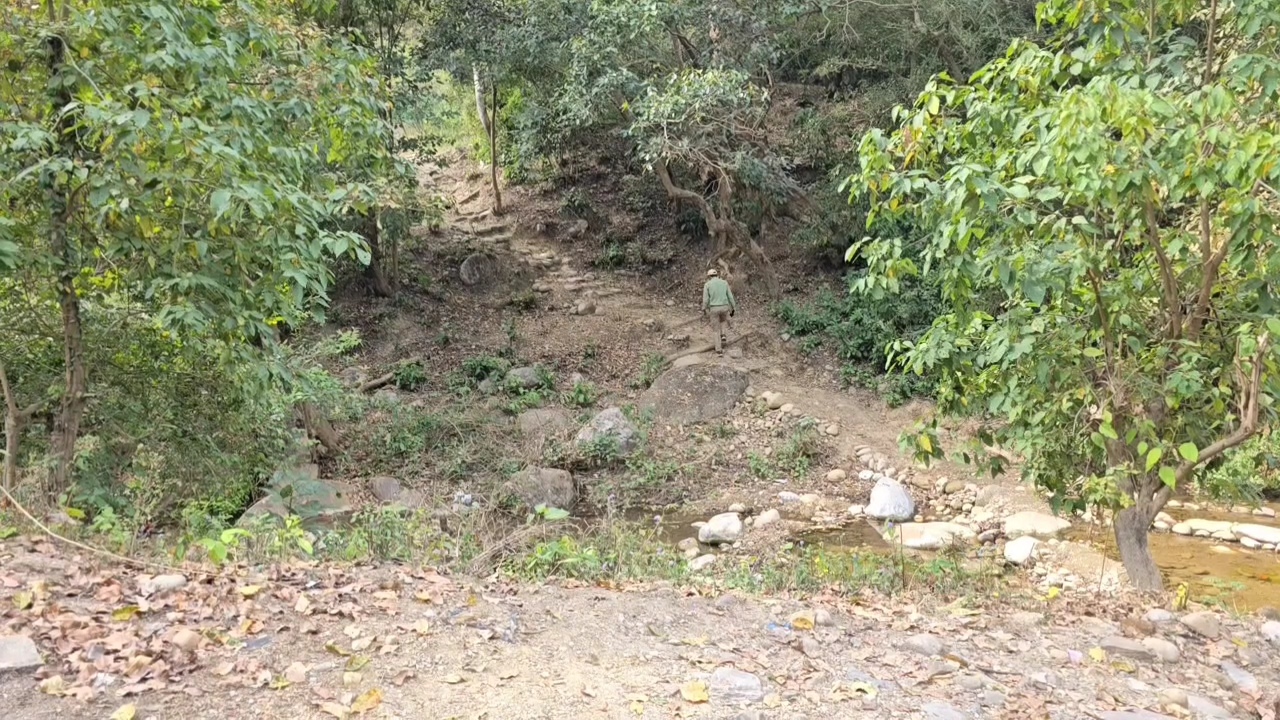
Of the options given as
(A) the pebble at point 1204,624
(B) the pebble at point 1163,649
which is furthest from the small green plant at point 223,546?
(A) the pebble at point 1204,624

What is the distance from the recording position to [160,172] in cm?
368

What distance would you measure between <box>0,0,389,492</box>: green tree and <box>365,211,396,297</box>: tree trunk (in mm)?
8401

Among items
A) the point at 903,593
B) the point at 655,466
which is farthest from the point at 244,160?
the point at 655,466

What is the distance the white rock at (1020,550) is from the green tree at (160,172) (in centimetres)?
635

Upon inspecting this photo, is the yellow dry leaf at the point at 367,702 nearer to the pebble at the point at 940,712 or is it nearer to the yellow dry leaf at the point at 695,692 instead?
the yellow dry leaf at the point at 695,692

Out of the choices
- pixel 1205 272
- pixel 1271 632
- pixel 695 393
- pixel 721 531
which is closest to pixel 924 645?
pixel 1271 632

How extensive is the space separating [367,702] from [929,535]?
268 inches

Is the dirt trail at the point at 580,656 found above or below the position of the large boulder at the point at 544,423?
above

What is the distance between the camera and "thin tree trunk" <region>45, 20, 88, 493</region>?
12.7ft

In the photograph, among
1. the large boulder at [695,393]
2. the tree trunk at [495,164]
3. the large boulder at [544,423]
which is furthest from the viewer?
the tree trunk at [495,164]

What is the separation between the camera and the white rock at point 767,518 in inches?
Result: 338

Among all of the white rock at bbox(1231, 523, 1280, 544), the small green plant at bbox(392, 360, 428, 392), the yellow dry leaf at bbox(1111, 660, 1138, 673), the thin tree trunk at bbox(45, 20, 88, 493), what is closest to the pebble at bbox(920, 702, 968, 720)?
→ the yellow dry leaf at bbox(1111, 660, 1138, 673)

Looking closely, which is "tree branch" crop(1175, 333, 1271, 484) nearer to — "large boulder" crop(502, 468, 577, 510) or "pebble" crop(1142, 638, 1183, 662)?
"pebble" crop(1142, 638, 1183, 662)

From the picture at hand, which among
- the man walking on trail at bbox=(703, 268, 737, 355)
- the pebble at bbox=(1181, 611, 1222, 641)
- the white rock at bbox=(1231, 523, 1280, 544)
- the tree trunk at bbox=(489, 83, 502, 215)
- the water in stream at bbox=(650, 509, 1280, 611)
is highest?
the tree trunk at bbox=(489, 83, 502, 215)
